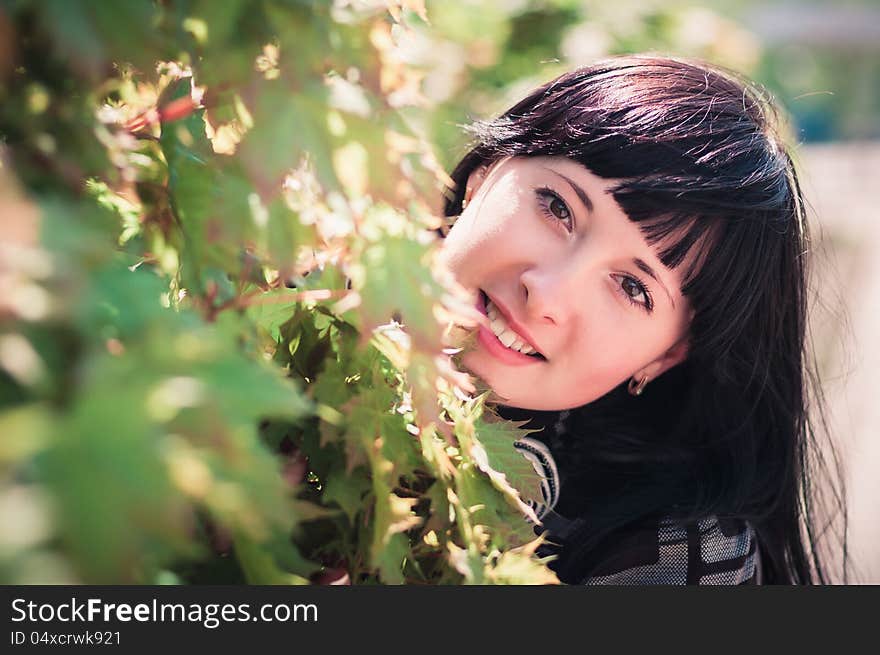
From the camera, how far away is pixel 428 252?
0.92 meters

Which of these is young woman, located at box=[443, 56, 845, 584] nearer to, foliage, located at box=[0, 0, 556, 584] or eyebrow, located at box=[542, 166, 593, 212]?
eyebrow, located at box=[542, 166, 593, 212]

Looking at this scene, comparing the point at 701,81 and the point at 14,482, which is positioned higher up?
the point at 701,81

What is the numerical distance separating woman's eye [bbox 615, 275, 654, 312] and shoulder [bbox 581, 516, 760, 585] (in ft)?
1.64

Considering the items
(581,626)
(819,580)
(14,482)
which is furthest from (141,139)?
(819,580)

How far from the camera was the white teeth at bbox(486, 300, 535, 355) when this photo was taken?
5.48ft

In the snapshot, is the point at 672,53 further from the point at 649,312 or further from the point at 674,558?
the point at 674,558

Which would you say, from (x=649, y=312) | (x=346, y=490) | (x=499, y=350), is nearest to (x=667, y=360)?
(x=649, y=312)

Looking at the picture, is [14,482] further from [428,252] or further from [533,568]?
[533,568]

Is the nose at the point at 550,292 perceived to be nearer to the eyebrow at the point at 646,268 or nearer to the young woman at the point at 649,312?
the young woman at the point at 649,312

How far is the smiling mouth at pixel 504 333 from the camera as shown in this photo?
1.67 meters

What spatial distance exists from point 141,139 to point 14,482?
0.55 metres

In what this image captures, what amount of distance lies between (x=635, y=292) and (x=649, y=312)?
0.19 feet

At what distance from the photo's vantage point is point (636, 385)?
2.15m

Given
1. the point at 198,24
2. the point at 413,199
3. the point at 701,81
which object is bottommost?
the point at 413,199
